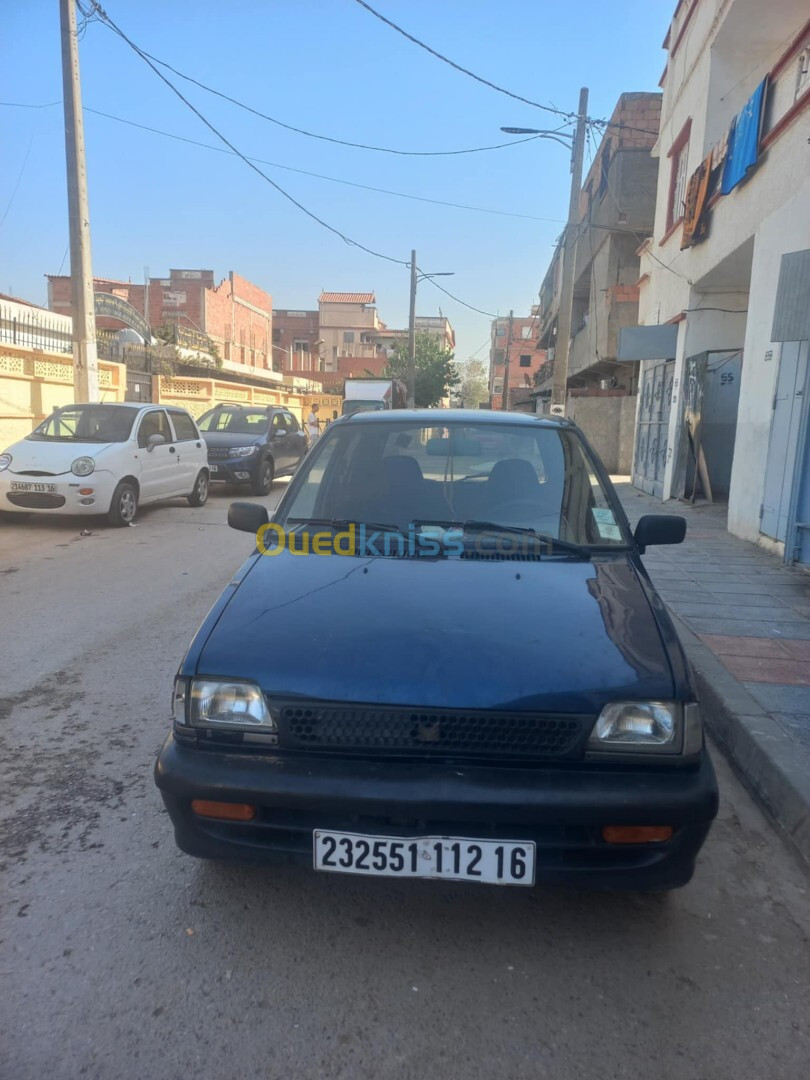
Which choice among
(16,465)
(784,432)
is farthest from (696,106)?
(16,465)

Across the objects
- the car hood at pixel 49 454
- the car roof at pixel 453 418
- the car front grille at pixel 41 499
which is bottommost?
the car front grille at pixel 41 499

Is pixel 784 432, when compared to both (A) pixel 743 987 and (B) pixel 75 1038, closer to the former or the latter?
(A) pixel 743 987

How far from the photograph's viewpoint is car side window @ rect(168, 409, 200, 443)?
38.1 ft

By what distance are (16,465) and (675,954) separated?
9290mm

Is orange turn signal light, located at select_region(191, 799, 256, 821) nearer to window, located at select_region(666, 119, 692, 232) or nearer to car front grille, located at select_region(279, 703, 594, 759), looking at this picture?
car front grille, located at select_region(279, 703, 594, 759)

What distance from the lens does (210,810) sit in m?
2.29

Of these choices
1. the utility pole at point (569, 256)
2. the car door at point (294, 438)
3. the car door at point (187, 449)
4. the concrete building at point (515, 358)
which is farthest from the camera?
the concrete building at point (515, 358)

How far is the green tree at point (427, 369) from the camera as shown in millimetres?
56219

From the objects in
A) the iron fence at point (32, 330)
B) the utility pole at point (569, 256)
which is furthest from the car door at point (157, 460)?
the utility pole at point (569, 256)

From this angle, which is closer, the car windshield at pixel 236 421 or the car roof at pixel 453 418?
the car roof at pixel 453 418

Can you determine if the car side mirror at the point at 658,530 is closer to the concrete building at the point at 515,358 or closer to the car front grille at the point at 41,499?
the car front grille at the point at 41,499

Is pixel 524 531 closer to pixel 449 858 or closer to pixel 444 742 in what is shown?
pixel 444 742

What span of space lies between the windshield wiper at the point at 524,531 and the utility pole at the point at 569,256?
534 inches

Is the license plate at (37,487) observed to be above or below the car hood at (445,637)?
below
